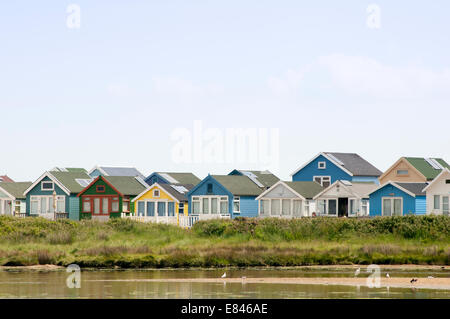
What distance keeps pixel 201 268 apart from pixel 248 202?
101 ft

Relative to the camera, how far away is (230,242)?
175 feet

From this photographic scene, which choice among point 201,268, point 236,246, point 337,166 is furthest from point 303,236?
point 337,166

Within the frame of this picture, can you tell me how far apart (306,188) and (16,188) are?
27.8 metres

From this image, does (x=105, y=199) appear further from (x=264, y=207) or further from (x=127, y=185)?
(x=264, y=207)

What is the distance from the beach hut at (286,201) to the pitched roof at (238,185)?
2081mm

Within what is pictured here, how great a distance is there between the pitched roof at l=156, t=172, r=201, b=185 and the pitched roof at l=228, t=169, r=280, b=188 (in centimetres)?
363

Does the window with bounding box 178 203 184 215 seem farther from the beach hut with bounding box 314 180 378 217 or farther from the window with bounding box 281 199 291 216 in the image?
the beach hut with bounding box 314 180 378 217

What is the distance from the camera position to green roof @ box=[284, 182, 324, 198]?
74125 millimetres

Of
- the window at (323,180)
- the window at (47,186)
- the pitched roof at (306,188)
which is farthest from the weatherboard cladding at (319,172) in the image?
the window at (47,186)

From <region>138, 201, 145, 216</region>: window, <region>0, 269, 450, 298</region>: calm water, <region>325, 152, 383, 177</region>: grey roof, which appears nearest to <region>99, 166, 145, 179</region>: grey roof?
<region>138, 201, 145, 216</region>: window

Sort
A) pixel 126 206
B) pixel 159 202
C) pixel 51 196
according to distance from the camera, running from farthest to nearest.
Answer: pixel 51 196 → pixel 126 206 → pixel 159 202

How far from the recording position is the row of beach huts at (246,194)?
68562 millimetres

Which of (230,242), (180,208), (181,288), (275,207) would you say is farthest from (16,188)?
(181,288)

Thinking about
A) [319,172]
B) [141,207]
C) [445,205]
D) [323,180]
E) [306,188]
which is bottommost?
[141,207]
